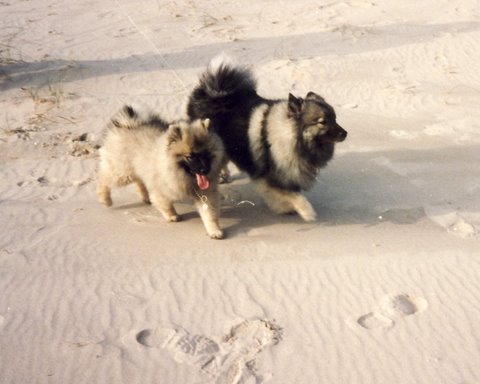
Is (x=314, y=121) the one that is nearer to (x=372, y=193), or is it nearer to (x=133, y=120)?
(x=372, y=193)

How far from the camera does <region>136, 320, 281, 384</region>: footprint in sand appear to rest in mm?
3812

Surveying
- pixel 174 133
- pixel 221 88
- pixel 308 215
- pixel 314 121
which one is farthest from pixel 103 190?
pixel 314 121

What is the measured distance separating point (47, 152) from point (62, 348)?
12.6 feet

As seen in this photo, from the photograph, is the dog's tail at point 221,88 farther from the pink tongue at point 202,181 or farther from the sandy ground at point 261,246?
the sandy ground at point 261,246

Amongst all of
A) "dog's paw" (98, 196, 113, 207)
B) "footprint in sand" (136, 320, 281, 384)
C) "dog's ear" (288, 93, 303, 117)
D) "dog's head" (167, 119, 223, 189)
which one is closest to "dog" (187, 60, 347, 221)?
"dog's ear" (288, 93, 303, 117)

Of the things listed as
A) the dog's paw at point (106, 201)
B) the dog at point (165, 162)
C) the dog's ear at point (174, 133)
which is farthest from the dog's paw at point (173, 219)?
the dog's ear at point (174, 133)

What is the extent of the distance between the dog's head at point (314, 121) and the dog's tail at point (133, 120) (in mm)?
1398

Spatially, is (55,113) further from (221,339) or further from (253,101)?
(221,339)

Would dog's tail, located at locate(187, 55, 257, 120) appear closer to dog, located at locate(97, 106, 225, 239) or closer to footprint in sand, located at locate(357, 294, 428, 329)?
dog, located at locate(97, 106, 225, 239)

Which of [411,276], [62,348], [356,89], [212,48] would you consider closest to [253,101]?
[411,276]

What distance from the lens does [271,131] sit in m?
5.42

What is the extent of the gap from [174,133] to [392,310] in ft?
8.00

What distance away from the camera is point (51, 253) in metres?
5.17

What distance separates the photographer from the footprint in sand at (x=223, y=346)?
381 centimetres
